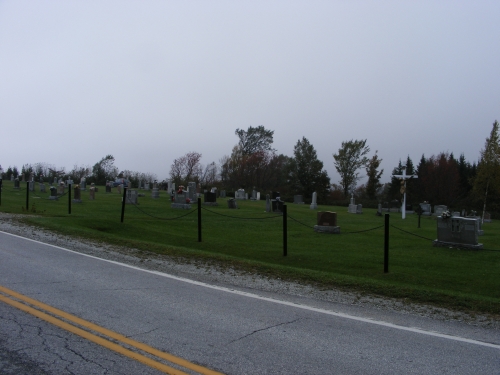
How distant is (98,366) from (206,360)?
1.03m

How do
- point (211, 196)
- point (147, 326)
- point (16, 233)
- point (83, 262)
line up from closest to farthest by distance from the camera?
point (147, 326)
point (83, 262)
point (16, 233)
point (211, 196)

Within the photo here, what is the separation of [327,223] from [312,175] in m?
46.5

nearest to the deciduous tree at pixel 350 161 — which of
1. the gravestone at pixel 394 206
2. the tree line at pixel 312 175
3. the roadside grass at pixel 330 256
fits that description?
the tree line at pixel 312 175

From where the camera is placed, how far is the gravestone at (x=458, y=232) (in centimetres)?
1462

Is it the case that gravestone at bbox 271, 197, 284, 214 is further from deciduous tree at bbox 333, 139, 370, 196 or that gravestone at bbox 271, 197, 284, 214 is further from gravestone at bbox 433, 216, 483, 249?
deciduous tree at bbox 333, 139, 370, 196

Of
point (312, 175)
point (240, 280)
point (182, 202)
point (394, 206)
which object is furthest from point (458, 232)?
point (312, 175)

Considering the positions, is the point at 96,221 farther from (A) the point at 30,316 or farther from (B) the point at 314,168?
(B) the point at 314,168

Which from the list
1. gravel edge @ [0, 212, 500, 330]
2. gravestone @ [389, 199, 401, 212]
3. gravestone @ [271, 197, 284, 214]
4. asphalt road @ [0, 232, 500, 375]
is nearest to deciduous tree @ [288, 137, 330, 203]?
gravestone @ [389, 199, 401, 212]

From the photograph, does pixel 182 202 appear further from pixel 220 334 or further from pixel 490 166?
pixel 490 166

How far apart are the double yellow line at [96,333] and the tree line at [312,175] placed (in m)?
44.7

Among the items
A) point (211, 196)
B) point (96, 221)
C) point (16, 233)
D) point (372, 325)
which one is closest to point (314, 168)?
point (211, 196)

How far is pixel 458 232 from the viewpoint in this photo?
14.9 meters

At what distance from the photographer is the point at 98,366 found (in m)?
4.09

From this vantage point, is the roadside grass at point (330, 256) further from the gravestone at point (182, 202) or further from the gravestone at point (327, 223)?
the gravestone at point (182, 202)
